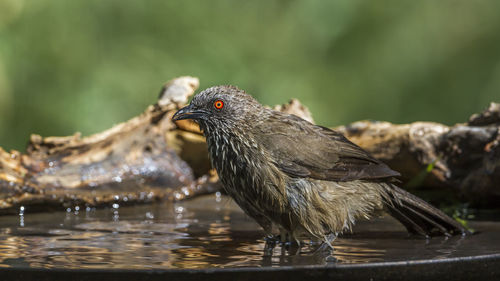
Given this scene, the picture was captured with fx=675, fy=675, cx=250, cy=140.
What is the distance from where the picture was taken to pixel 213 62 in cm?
1135

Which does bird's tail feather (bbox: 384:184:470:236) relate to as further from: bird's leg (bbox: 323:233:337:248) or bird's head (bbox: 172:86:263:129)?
bird's head (bbox: 172:86:263:129)

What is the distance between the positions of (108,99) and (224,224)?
20.3 feet

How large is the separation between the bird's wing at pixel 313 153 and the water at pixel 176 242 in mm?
438

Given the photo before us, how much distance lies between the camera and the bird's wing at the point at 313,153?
4145 mm

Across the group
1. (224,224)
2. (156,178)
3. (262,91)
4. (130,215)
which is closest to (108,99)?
(262,91)

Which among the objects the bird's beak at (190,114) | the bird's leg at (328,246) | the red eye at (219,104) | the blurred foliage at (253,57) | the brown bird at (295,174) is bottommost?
the bird's leg at (328,246)

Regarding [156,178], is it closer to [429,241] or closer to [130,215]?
[130,215]

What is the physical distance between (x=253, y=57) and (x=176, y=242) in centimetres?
770

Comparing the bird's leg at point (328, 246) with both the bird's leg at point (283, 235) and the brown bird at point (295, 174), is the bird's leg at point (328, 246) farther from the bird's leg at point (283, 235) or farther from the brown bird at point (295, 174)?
the bird's leg at point (283, 235)

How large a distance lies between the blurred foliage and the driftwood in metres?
4.13

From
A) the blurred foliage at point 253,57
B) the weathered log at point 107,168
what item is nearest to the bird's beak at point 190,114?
the weathered log at point 107,168

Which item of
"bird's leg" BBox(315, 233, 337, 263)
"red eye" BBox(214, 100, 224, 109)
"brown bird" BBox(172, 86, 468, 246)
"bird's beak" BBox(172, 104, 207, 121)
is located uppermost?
"red eye" BBox(214, 100, 224, 109)

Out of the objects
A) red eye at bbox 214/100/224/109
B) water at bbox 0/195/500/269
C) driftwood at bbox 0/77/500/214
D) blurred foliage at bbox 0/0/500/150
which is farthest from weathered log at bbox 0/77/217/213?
blurred foliage at bbox 0/0/500/150

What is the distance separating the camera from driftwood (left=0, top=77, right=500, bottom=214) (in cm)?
593
